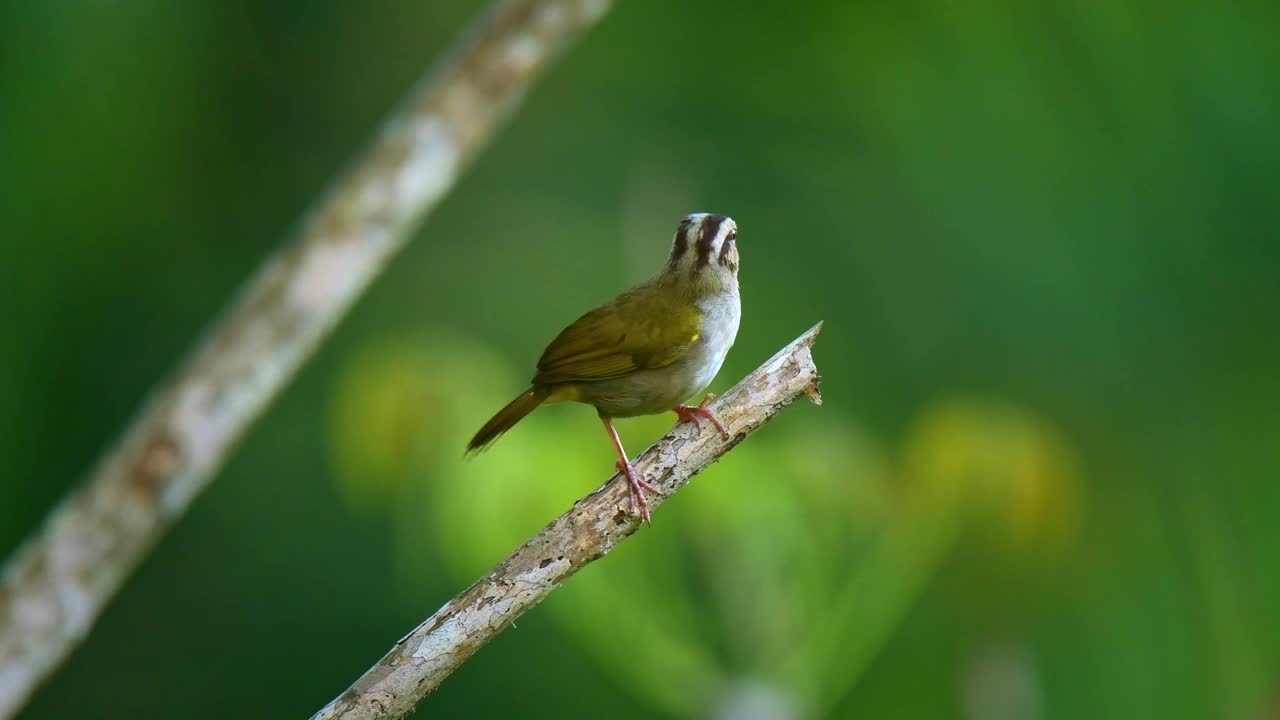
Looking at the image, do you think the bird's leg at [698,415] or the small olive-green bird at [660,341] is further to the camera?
the small olive-green bird at [660,341]

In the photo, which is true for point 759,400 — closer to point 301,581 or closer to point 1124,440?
point 1124,440

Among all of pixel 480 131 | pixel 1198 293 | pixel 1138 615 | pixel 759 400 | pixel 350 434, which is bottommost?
pixel 1138 615

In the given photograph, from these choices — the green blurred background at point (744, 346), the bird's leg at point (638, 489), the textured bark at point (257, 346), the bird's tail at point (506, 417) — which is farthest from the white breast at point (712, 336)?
the textured bark at point (257, 346)

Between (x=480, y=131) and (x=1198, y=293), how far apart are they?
3.50 m

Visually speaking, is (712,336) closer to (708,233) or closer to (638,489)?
(708,233)

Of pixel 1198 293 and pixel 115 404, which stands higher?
pixel 115 404

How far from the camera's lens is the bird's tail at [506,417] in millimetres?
3379

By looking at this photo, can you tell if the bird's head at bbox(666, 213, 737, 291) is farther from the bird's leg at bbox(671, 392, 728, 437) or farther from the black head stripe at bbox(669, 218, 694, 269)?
the bird's leg at bbox(671, 392, 728, 437)

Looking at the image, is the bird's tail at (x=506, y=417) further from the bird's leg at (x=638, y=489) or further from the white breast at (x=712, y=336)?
the bird's leg at (x=638, y=489)

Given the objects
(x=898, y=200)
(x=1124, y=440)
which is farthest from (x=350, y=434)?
(x=898, y=200)

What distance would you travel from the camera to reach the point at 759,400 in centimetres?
283

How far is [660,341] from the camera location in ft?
11.0

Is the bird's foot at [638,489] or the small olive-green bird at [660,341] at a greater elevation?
the small olive-green bird at [660,341]

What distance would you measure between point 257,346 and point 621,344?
1382 mm
